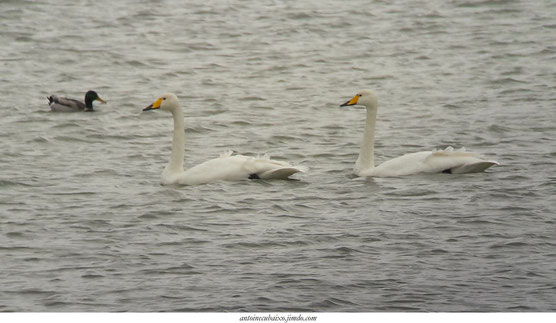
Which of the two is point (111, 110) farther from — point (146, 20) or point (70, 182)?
point (146, 20)

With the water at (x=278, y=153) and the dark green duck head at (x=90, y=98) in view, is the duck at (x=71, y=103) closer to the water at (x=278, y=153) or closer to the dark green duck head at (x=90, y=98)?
the dark green duck head at (x=90, y=98)

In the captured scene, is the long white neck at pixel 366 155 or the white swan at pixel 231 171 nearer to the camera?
the white swan at pixel 231 171

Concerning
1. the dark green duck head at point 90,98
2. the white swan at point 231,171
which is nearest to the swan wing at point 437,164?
the white swan at point 231,171

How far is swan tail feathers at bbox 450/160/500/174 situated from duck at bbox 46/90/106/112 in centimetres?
695

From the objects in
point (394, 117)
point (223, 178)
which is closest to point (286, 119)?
point (394, 117)

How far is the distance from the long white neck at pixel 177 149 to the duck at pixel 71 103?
480 cm

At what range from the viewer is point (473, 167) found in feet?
41.4

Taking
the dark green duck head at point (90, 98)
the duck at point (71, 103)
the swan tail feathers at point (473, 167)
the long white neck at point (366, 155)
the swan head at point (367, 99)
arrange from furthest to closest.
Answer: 1. the dark green duck head at point (90, 98)
2. the duck at point (71, 103)
3. the swan head at point (367, 99)
4. the long white neck at point (366, 155)
5. the swan tail feathers at point (473, 167)

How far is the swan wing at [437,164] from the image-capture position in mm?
12531

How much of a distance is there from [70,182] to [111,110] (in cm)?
508

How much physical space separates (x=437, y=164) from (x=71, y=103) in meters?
7.04

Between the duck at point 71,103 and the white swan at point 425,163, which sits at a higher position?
the white swan at point 425,163

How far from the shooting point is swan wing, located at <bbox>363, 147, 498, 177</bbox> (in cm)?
1253

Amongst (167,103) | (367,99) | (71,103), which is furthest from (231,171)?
(71,103)
